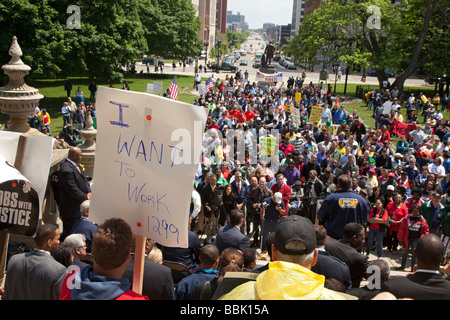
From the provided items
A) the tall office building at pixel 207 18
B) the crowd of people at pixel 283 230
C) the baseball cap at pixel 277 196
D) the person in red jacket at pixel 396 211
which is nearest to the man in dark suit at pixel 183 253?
the crowd of people at pixel 283 230

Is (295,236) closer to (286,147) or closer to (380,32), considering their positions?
(286,147)

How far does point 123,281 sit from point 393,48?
40134 millimetres

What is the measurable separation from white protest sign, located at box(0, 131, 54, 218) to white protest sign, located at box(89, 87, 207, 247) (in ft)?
4.79

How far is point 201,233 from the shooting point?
1052cm

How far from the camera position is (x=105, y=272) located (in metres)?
2.68

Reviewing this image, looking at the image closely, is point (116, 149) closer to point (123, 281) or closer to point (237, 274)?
point (123, 281)

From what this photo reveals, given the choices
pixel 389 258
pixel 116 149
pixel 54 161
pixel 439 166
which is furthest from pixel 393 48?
pixel 116 149

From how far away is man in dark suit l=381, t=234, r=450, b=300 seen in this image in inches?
133

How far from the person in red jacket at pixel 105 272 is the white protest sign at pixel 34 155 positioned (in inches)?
87.8

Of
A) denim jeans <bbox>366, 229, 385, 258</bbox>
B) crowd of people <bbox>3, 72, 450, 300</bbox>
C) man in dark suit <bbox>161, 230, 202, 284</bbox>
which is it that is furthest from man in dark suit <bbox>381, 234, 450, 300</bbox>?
denim jeans <bbox>366, 229, 385, 258</bbox>

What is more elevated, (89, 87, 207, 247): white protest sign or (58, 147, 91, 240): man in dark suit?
(89, 87, 207, 247): white protest sign

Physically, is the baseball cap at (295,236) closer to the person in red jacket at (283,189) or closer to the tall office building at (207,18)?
the person in red jacket at (283,189)

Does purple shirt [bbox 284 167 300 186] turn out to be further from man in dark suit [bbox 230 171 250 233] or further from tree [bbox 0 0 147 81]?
tree [bbox 0 0 147 81]

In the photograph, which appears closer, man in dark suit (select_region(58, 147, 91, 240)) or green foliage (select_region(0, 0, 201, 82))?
man in dark suit (select_region(58, 147, 91, 240))
